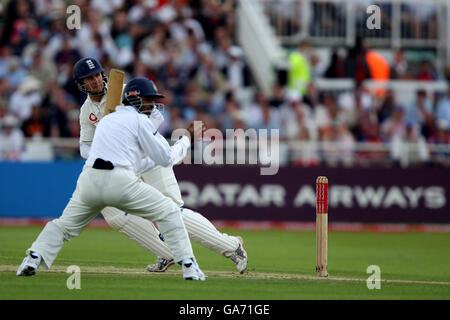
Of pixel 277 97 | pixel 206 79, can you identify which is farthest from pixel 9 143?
pixel 277 97

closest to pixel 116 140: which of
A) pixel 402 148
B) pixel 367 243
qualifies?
pixel 367 243

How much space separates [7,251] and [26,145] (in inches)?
284

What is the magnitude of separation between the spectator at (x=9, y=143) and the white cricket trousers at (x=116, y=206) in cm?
1061

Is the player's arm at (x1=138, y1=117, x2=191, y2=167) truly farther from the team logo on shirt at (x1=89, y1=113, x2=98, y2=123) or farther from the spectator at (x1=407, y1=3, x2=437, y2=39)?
the spectator at (x1=407, y1=3, x2=437, y2=39)

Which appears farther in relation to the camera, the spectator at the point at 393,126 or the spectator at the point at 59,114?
the spectator at the point at 393,126

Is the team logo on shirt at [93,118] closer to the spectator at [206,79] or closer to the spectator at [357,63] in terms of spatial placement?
the spectator at [206,79]

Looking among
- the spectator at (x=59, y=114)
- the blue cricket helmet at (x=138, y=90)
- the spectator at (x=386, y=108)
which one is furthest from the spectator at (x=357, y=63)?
the blue cricket helmet at (x=138, y=90)

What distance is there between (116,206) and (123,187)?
0.27m

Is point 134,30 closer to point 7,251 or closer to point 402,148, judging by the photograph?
point 402,148

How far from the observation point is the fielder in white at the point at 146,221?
36.2 ft

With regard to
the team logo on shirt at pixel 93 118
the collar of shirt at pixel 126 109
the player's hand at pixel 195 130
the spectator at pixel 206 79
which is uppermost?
the spectator at pixel 206 79

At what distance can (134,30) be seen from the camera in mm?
22938

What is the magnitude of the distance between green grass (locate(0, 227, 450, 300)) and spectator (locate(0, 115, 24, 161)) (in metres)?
1.89

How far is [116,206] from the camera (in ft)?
33.1
